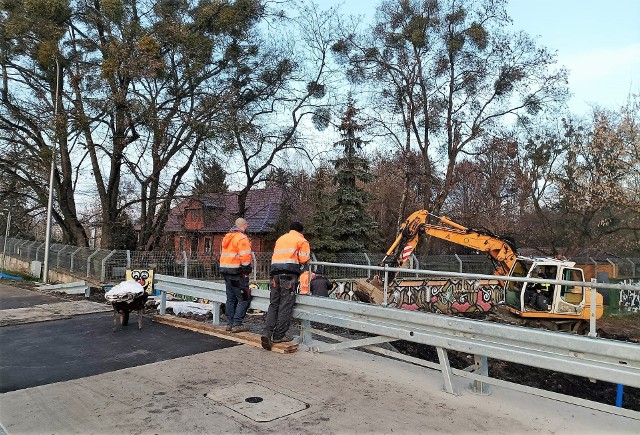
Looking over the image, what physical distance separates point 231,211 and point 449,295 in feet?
54.0

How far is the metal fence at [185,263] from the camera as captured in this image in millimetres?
17906

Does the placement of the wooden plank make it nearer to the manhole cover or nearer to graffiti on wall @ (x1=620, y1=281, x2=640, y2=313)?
the manhole cover

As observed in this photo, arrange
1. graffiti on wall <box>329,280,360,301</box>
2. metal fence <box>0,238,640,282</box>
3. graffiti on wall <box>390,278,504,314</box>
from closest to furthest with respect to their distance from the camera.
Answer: metal fence <box>0,238,640,282</box> < graffiti on wall <box>329,280,360,301</box> < graffiti on wall <box>390,278,504,314</box>

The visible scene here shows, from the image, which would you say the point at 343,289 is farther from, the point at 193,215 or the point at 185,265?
the point at 193,215

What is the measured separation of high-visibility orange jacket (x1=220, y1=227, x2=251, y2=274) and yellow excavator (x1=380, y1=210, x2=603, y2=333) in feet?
24.8

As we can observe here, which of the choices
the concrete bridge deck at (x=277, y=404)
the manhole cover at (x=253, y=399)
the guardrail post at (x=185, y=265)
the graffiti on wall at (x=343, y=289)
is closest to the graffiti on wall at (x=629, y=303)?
the graffiti on wall at (x=343, y=289)

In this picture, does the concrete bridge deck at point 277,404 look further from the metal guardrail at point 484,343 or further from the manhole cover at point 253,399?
the metal guardrail at point 484,343

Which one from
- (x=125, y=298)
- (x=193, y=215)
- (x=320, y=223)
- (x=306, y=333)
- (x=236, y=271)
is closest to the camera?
(x=306, y=333)

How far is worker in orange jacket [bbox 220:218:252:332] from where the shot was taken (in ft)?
23.0

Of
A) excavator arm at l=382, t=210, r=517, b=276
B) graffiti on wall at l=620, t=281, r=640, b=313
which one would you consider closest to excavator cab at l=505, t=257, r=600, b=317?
excavator arm at l=382, t=210, r=517, b=276

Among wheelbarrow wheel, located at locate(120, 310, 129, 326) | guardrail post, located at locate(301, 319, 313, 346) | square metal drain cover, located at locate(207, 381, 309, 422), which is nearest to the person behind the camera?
square metal drain cover, located at locate(207, 381, 309, 422)

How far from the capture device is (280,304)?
6.36 m

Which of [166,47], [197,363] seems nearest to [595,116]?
[166,47]

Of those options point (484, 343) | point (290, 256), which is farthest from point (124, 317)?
point (484, 343)
